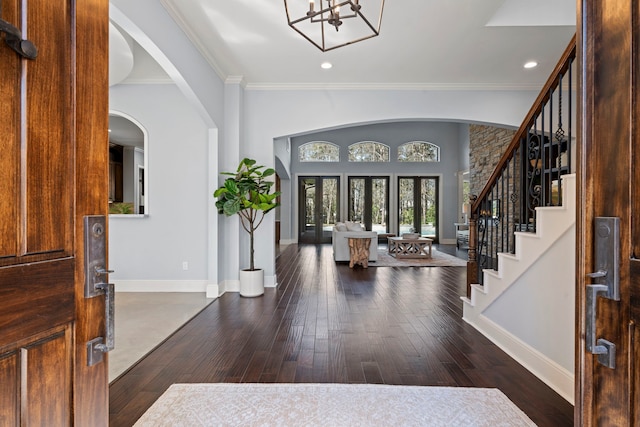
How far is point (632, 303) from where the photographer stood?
2.33ft

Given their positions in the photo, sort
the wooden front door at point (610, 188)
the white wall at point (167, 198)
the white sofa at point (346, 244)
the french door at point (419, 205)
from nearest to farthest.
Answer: the wooden front door at point (610, 188), the white wall at point (167, 198), the white sofa at point (346, 244), the french door at point (419, 205)

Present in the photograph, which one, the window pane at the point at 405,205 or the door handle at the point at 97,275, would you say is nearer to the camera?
the door handle at the point at 97,275

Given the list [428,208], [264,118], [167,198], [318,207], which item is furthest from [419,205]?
[167,198]

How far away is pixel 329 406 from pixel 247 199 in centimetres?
301

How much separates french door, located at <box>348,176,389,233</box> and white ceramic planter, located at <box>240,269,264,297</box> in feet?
24.2

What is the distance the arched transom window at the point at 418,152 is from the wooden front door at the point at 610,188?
36.6 ft

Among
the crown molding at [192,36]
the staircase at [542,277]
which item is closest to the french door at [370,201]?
the crown molding at [192,36]

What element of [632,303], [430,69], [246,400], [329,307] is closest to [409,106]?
[430,69]

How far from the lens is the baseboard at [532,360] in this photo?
2.09 metres

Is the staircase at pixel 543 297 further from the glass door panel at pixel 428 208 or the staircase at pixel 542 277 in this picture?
the glass door panel at pixel 428 208

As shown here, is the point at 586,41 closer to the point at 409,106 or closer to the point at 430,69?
the point at 430,69

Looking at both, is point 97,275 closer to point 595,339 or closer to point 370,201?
point 595,339

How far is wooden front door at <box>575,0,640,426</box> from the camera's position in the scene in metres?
0.70

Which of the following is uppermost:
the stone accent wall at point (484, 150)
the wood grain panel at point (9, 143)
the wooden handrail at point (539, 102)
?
the stone accent wall at point (484, 150)
